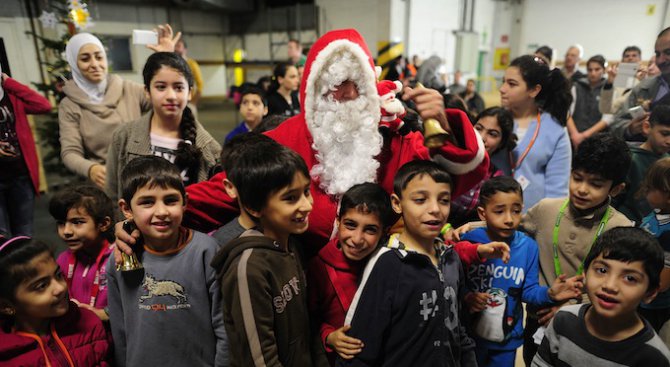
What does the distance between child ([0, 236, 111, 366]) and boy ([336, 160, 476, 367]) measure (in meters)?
1.05

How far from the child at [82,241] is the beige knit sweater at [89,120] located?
0.69 m

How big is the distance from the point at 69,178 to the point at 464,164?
21.5 feet

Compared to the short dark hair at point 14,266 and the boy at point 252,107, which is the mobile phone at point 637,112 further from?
the short dark hair at point 14,266

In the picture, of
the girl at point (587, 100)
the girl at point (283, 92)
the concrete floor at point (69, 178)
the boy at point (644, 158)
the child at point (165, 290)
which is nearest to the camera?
the child at point (165, 290)

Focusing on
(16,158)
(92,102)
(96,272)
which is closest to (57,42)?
(16,158)

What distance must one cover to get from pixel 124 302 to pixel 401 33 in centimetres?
1076

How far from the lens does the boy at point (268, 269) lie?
4.27 ft

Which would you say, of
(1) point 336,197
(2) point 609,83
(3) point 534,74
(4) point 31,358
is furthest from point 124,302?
(2) point 609,83

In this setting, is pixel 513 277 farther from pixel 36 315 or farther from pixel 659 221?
pixel 36 315

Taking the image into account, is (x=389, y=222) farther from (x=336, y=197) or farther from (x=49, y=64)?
(x=49, y=64)

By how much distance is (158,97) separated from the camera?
203 cm

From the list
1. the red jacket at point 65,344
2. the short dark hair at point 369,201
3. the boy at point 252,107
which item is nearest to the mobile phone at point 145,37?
the boy at point 252,107

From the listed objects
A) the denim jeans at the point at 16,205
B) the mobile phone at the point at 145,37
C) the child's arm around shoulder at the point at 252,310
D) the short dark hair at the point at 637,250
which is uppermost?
the mobile phone at the point at 145,37

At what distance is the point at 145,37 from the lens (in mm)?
2703
